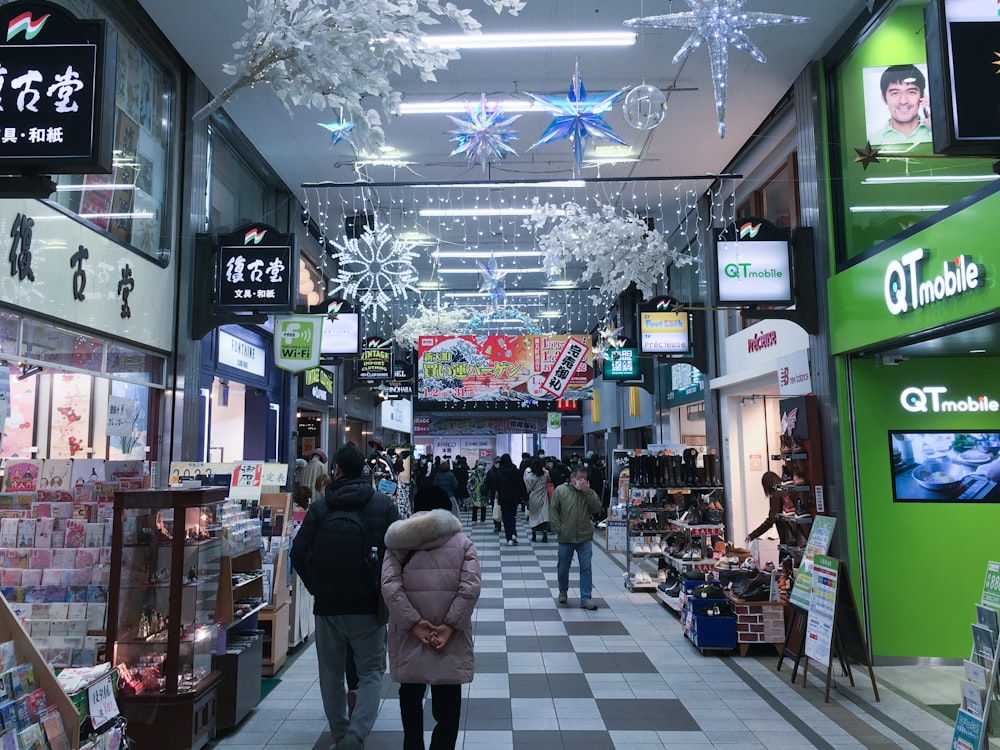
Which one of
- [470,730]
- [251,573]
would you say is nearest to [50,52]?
[251,573]

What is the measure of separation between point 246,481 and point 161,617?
2172 millimetres

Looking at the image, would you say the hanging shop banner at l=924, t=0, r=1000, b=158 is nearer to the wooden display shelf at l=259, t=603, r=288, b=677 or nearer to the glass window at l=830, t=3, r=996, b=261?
the glass window at l=830, t=3, r=996, b=261

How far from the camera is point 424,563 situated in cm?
320

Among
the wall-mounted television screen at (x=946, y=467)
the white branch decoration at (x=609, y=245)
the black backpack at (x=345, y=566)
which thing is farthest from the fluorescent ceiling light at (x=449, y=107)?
the black backpack at (x=345, y=566)

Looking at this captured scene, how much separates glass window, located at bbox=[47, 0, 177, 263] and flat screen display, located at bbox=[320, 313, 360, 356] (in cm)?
351

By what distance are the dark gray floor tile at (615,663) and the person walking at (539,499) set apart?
24.1 ft

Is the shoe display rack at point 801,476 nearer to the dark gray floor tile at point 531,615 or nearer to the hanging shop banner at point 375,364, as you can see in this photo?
the dark gray floor tile at point 531,615

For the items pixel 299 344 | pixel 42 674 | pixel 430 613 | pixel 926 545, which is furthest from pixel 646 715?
pixel 299 344

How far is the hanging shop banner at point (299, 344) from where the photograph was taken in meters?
8.99

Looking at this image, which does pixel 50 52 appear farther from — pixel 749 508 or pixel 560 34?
pixel 749 508

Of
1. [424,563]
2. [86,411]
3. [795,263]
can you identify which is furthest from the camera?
[795,263]

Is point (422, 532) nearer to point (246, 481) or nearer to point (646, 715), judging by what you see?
point (646, 715)

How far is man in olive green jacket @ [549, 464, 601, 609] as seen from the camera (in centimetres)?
739

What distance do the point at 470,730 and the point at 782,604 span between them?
289 cm
